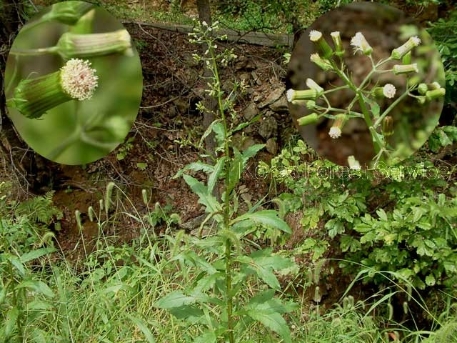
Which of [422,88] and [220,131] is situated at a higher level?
[220,131]

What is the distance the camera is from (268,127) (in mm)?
4320

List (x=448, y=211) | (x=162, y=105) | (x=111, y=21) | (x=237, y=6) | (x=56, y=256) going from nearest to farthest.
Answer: (x=111, y=21), (x=448, y=211), (x=56, y=256), (x=237, y=6), (x=162, y=105)

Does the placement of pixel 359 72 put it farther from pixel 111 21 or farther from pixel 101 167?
pixel 101 167

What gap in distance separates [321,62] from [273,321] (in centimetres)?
109

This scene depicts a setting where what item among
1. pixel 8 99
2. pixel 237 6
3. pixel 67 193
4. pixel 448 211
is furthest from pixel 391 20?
pixel 67 193

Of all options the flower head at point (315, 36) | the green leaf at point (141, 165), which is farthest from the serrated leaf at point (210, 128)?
the green leaf at point (141, 165)

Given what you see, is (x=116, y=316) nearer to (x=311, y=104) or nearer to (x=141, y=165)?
(x=311, y=104)

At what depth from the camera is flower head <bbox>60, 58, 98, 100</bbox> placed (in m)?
2.21

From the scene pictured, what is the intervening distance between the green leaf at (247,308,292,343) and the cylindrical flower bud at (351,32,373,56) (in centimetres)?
107

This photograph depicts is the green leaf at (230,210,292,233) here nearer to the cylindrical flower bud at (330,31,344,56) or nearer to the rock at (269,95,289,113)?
the cylindrical flower bud at (330,31,344,56)

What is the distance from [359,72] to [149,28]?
2423 millimetres

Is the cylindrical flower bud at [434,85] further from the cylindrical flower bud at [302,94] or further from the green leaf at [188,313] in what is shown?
the green leaf at [188,313]

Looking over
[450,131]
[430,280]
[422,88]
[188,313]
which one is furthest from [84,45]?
[430,280]

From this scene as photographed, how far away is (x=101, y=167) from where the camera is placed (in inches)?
169
